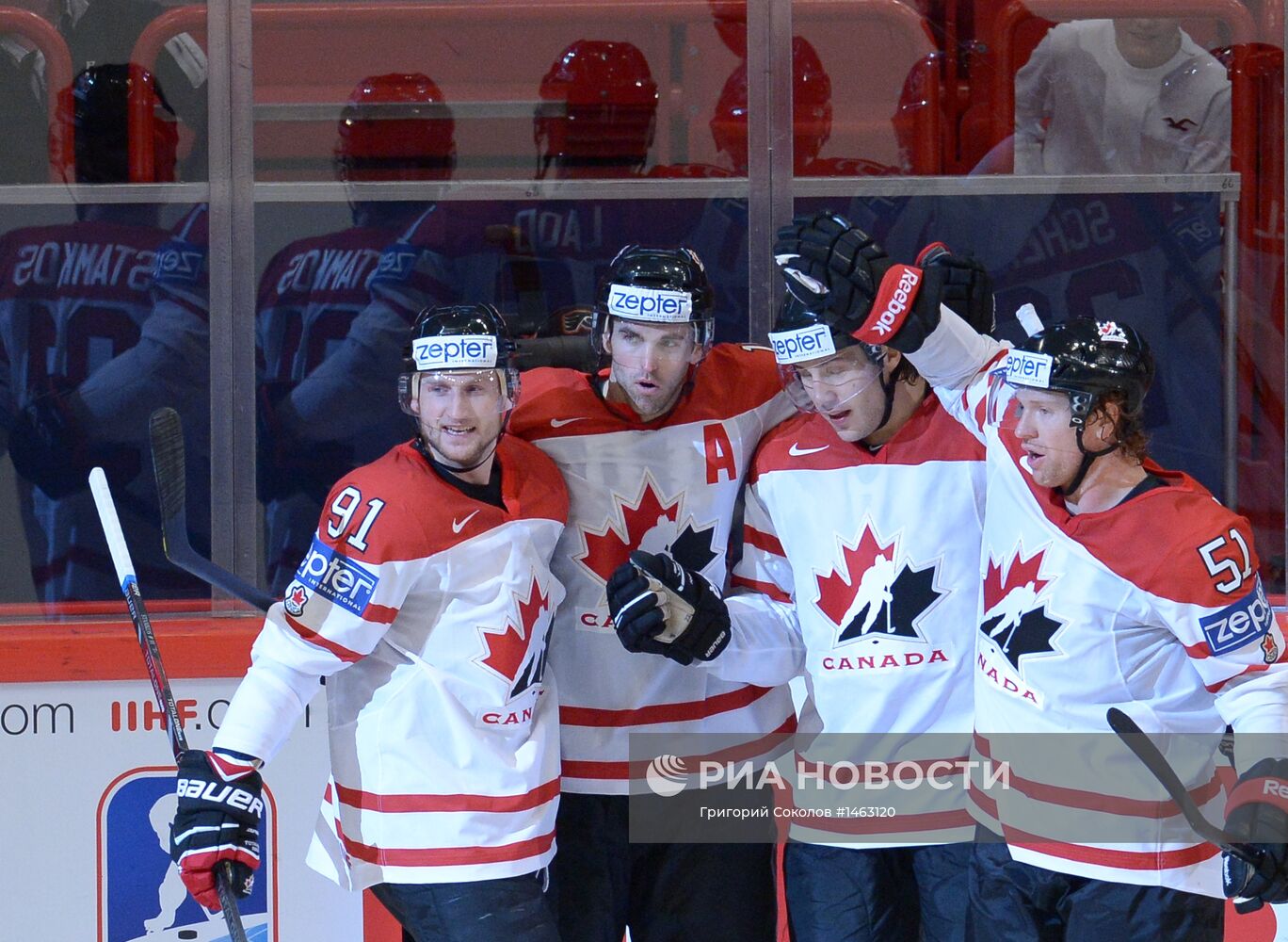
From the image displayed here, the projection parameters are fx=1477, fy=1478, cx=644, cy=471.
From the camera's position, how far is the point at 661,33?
281cm

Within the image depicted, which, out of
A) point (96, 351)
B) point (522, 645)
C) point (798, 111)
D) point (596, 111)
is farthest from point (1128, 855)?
point (96, 351)

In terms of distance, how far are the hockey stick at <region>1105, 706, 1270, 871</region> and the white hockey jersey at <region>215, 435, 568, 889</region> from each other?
809mm

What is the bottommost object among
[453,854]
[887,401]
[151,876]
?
[151,876]

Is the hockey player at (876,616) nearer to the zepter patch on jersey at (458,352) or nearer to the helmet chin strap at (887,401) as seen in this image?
the helmet chin strap at (887,401)

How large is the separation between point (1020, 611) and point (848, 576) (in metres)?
0.28

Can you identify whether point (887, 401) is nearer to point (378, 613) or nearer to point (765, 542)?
point (765, 542)

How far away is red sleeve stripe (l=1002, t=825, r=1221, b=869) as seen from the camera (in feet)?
6.42

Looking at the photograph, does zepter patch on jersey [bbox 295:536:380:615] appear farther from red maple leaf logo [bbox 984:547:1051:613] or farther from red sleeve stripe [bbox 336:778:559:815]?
red maple leaf logo [bbox 984:547:1051:613]

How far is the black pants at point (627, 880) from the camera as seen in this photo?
2297 mm

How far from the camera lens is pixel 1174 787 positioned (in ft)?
6.20

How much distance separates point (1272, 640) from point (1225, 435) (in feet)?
3.11

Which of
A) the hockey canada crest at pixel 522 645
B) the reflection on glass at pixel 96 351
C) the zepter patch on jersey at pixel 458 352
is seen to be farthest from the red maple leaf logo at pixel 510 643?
the reflection on glass at pixel 96 351

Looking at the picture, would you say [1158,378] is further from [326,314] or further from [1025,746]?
[326,314]

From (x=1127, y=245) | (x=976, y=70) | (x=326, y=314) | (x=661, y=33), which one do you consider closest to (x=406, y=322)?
(x=326, y=314)
